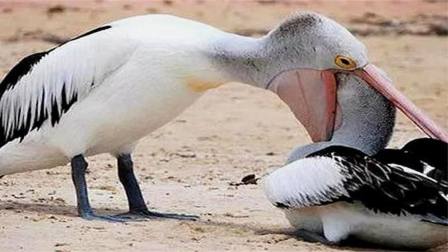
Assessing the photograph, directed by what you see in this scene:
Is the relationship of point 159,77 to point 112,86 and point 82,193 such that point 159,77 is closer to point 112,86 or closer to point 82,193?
point 112,86

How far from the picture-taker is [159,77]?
6840mm

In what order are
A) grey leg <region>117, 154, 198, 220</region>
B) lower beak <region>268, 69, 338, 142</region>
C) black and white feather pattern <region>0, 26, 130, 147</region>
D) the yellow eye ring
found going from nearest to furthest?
the yellow eye ring
lower beak <region>268, 69, 338, 142</region>
black and white feather pattern <region>0, 26, 130, 147</region>
grey leg <region>117, 154, 198, 220</region>

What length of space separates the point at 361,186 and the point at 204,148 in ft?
13.8

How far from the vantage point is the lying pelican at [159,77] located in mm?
6711

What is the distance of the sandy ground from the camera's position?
6547mm

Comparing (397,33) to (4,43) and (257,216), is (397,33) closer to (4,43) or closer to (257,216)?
(4,43)

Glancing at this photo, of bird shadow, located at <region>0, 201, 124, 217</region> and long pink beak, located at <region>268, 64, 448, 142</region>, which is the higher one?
long pink beak, located at <region>268, 64, 448, 142</region>

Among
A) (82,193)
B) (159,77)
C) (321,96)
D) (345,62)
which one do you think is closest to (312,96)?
(321,96)

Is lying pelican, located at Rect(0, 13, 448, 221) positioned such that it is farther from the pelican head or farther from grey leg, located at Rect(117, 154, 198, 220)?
grey leg, located at Rect(117, 154, 198, 220)

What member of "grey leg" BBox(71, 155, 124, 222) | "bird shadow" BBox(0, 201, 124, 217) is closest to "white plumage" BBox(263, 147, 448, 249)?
"grey leg" BBox(71, 155, 124, 222)

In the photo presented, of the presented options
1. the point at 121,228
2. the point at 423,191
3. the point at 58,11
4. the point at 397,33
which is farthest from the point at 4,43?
the point at 423,191

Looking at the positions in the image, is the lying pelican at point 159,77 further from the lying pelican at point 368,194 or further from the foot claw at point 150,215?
the lying pelican at point 368,194

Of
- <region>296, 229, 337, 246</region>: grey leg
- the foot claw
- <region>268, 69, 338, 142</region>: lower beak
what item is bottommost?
the foot claw

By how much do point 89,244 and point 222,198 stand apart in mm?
1811
